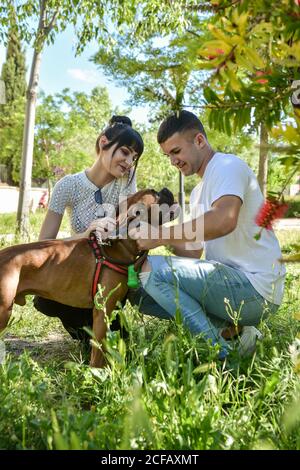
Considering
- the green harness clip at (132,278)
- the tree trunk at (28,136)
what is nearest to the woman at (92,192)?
the green harness clip at (132,278)

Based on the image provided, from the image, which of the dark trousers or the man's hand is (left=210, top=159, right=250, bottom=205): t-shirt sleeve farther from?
the dark trousers

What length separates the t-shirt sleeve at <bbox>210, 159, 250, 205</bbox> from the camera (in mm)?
2625

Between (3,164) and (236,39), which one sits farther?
(3,164)

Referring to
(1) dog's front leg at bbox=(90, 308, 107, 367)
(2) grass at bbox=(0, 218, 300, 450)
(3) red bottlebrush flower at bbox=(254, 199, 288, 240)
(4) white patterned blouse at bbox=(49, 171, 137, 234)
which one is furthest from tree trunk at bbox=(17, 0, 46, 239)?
(3) red bottlebrush flower at bbox=(254, 199, 288, 240)

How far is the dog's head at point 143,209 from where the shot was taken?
117 inches

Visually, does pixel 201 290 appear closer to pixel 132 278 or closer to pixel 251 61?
pixel 132 278

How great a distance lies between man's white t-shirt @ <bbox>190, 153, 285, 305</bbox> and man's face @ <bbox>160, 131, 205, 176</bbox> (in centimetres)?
10

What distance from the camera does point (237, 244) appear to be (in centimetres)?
290

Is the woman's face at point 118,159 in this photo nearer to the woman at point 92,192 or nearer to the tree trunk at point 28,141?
the woman at point 92,192
